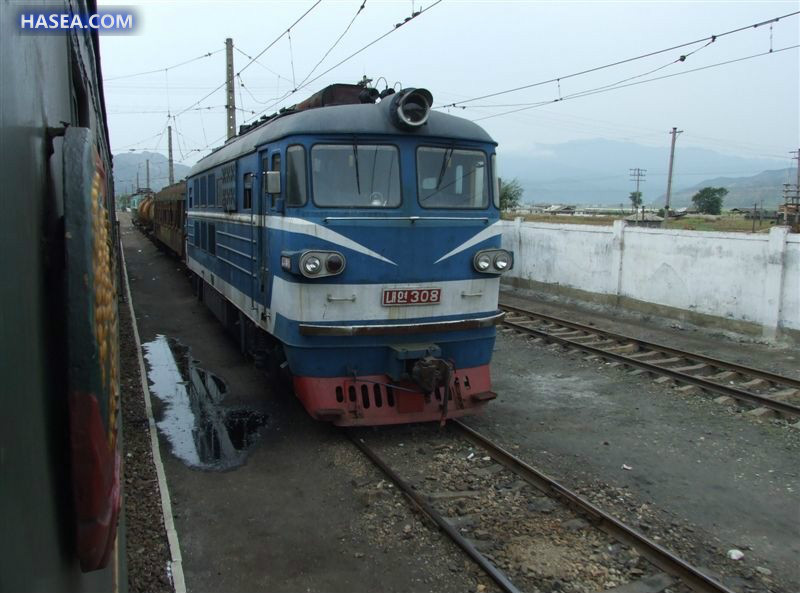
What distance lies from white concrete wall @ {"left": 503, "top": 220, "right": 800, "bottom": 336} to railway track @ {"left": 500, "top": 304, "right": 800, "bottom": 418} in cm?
209

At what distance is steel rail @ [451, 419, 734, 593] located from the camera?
4.04 meters

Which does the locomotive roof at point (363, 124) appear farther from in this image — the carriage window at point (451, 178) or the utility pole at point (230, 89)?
the utility pole at point (230, 89)

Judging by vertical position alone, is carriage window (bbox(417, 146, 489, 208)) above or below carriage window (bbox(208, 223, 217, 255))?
above

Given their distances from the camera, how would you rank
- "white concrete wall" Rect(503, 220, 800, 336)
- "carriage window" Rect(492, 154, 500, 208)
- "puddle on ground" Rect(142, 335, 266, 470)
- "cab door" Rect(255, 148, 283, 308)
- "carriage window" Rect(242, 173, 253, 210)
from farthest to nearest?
"white concrete wall" Rect(503, 220, 800, 336)
"carriage window" Rect(242, 173, 253, 210)
"carriage window" Rect(492, 154, 500, 208)
"cab door" Rect(255, 148, 283, 308)
"puddle on ground" Rect(142, 335, 266, 470)

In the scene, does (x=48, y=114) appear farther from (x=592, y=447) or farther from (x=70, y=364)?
(x=592, y=447)

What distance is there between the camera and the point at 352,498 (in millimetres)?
5359

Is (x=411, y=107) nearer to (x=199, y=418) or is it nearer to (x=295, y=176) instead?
(x=295, y=176)

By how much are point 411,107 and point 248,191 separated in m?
2.52

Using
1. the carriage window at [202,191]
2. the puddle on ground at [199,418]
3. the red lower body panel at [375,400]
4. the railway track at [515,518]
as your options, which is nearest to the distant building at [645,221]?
the carriage window at [202,191]

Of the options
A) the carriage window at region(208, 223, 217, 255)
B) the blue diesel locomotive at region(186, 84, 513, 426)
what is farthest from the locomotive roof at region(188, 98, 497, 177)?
the carriage window at region(208, 223, 217, 255)

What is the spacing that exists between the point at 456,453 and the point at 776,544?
9.06 feet

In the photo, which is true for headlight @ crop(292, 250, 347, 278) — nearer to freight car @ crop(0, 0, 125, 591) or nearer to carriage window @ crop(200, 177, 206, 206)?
freight car @ crop(0, 0, 125, 591)

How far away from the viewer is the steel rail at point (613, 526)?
4.04 metres

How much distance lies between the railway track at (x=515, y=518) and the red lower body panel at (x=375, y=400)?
30 centimetres
